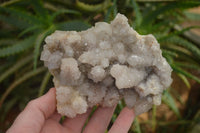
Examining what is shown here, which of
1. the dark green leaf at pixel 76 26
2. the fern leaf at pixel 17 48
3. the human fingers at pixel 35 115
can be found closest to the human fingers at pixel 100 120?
the human fingers at pixel 35 115

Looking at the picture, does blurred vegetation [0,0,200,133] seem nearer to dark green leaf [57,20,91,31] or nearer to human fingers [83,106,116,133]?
dark green leaf [57,20,91,31]

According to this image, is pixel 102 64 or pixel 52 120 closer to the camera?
pixel 102 64

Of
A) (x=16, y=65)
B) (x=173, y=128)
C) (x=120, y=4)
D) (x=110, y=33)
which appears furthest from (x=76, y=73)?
(x=173, y=128)

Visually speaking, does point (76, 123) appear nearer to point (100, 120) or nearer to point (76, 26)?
point (100, 120)

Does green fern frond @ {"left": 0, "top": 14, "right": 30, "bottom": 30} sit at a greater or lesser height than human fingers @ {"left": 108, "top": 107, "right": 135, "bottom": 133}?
greater

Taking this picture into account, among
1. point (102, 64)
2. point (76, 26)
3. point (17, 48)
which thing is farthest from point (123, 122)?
point (17, 48)

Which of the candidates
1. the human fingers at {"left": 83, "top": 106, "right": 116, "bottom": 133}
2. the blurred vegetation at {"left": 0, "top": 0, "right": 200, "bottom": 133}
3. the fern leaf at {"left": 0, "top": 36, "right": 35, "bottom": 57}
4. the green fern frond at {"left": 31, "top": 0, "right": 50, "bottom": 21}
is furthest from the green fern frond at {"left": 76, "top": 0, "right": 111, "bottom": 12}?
the human fingers at {"left": 83, "top": 106, "right": 116, "bottom": 133}
